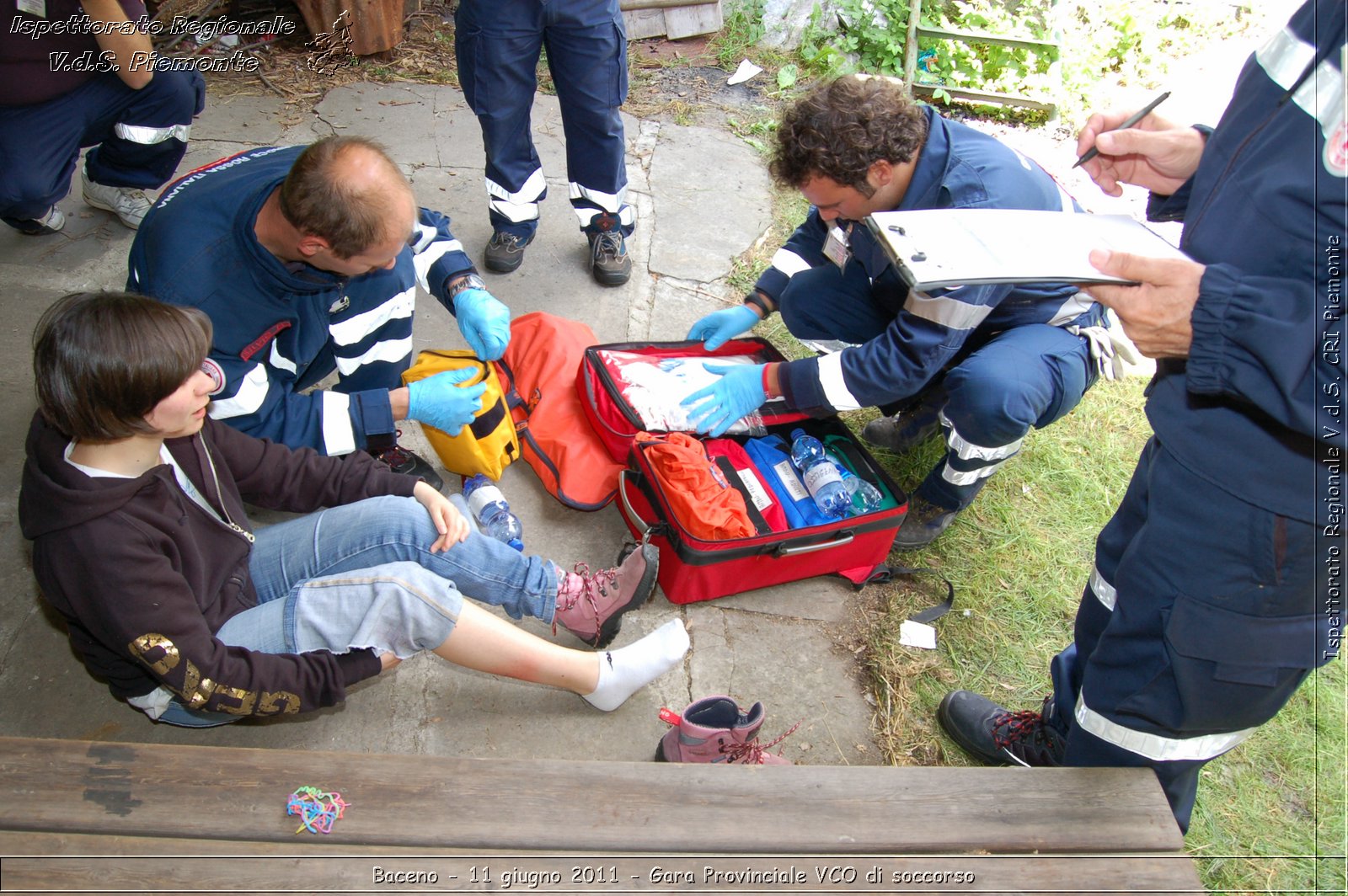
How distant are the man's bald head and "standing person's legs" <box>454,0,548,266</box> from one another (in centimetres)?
119

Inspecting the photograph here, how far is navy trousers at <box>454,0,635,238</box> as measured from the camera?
303cm

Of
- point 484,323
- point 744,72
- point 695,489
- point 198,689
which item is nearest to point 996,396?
point 695,489

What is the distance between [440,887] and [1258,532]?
1.42 m

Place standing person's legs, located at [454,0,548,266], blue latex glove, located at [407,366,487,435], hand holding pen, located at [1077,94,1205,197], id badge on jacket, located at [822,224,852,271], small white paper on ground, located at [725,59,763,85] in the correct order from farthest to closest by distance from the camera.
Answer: small white paper on ground, located at [725,59,763,85] < standing person's legs, located at [454,0,548,266] < id badge on jacket, located at [822,224,852,271] < blue latex glove, located at [407,366,487,435] < hand holding pen, located at [1077,94,1205,197]

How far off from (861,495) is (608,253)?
1616 millimetres

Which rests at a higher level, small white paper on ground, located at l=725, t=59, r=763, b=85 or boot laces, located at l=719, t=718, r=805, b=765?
small white paper on ground, located at l=725, t=59, r=763, b=85

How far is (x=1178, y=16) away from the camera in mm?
5250

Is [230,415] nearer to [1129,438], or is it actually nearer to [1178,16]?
[1129,438]

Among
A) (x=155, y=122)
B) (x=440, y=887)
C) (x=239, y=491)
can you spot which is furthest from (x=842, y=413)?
(x=155, y=122)

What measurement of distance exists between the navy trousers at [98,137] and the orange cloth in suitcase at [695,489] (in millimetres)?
2404

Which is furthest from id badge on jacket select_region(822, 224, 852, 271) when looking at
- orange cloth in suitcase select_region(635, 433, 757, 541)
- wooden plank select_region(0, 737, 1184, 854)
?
wooden plank select_region(0, 737, 1184, 854)

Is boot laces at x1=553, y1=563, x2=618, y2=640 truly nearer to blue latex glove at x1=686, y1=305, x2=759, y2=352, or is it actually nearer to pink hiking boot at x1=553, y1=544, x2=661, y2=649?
pink hiking boot at x1=553, y1=544, x2=661, y2=649

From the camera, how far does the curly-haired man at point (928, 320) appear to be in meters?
2.25

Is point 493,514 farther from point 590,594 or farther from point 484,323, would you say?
point 484,323
